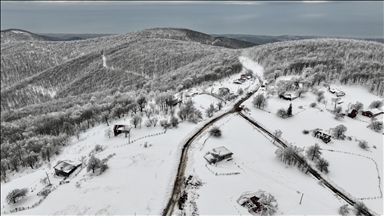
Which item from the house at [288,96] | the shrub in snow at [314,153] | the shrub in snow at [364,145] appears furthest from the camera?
the house at [288,96]

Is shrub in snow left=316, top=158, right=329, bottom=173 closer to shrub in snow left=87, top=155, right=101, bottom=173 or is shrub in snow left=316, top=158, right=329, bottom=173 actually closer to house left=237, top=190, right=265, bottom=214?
house left=237, top=190, right=265, bottom=214

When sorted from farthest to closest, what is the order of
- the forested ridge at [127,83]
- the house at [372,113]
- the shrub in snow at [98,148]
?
1. the forested ridge at [127,83]
2. the house at [372,113]
3. the shrub in snow at [98,148]

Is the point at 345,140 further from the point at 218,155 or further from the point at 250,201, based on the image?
the point at 250,201

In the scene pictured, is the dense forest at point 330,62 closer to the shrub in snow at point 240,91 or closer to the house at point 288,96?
the house at point 288,96

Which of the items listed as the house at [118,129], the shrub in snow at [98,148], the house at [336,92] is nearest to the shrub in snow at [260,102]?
the house at [336,92]

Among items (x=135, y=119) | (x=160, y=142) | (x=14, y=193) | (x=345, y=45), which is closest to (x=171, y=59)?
Result: (x=345, y=45)

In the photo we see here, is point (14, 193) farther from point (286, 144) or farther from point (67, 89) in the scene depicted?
point (67, 89)

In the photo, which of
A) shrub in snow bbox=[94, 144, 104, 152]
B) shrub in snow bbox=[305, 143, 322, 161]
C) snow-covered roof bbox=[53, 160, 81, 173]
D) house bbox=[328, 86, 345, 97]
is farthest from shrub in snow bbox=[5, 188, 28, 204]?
house bbox=[328, 86, 345, 97]
